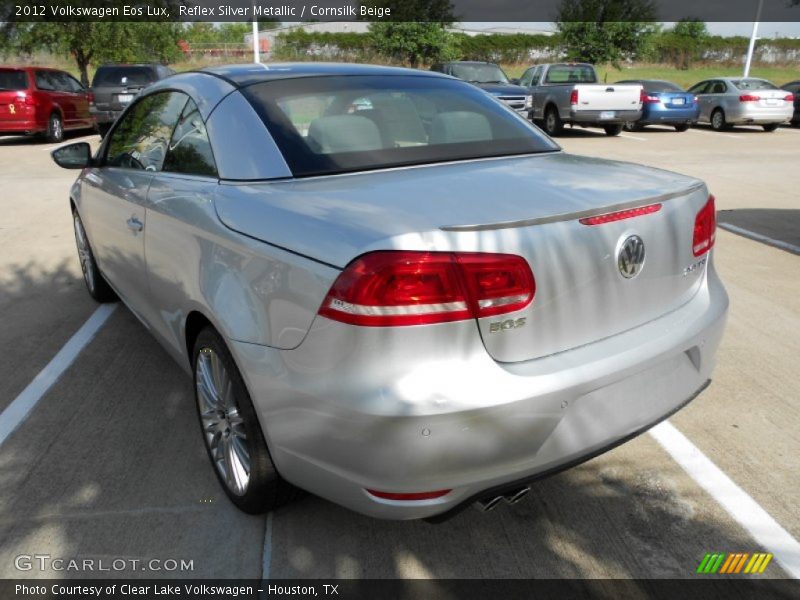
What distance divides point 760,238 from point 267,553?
6195 mm

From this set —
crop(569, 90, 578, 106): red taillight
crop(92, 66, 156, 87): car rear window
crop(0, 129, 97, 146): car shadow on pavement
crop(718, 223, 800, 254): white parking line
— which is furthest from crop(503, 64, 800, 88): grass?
crop(718, 223, 800, 254): white parking line

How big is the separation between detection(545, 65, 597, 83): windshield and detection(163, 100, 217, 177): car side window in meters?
16.9

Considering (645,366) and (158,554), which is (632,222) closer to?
(645,366)

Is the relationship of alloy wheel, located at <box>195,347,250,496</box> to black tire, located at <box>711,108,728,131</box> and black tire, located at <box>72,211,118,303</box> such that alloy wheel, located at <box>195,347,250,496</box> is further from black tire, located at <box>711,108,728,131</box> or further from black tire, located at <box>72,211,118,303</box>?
black tire, located at <box>711,108,728,131</box>

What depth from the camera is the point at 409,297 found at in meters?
1.90

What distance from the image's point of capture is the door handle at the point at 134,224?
3299 millimetres

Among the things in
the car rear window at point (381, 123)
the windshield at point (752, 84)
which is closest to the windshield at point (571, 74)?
the windshield at point (752, 84)

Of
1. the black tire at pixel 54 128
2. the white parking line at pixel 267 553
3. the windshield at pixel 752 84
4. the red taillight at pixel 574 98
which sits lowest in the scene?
the black tire at pixel 54 128

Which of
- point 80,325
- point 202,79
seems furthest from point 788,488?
point 80,325

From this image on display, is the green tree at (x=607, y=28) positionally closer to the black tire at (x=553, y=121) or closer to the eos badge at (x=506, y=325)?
the black tire at (x=553, y=121)

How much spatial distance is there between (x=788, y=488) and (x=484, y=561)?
1.32 meters

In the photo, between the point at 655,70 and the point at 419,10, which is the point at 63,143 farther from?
the point at 655,70

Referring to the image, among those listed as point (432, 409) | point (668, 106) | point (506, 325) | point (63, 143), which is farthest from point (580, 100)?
point (432, 409)

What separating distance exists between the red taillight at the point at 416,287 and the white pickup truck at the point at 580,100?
1607 centimetres
